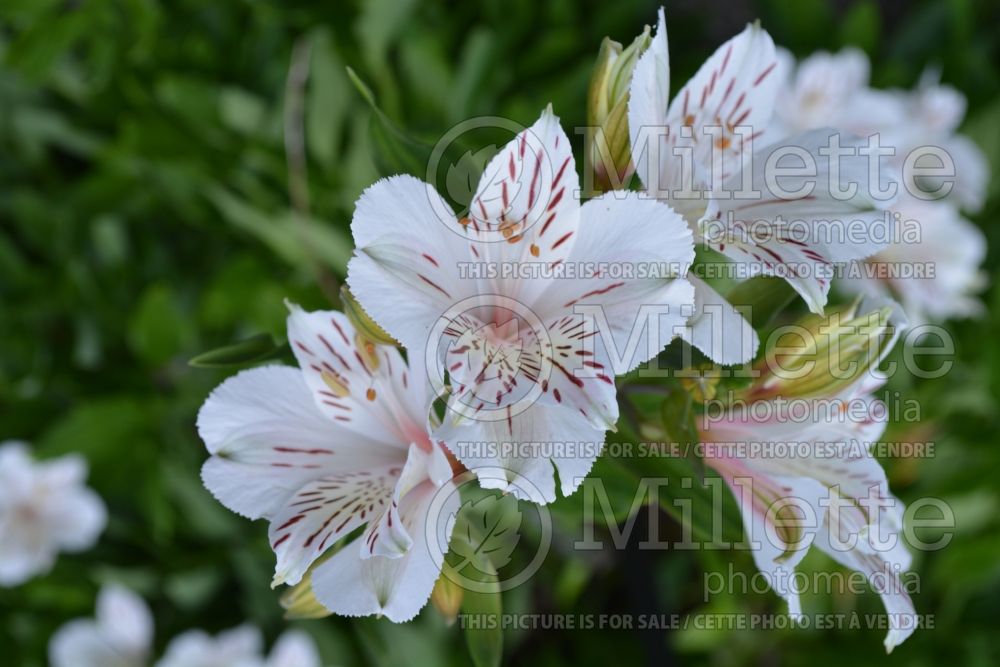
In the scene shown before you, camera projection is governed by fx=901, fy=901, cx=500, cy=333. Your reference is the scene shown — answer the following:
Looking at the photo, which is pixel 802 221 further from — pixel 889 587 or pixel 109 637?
pixel 109 637

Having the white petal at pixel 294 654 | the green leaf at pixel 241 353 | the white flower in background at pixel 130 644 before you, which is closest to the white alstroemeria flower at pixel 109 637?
the white flower in background at pixel 130 644

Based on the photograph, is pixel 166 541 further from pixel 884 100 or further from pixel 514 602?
pixel 884 100

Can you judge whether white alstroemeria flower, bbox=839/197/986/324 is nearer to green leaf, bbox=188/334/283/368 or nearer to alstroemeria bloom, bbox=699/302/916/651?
alstroemeria bloom, bbox=699/302/916/651

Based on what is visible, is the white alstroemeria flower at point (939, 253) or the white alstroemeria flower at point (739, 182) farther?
the white alstroemeria flower at point (939, 253)

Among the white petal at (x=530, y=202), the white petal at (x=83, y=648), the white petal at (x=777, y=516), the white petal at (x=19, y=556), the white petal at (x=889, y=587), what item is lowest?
the white petal at (x=83, y=648)

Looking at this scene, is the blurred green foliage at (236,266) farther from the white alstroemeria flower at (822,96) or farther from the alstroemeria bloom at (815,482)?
the alstroemeria bloom at (815,482)

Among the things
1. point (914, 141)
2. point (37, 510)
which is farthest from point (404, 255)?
point (37, 510)
